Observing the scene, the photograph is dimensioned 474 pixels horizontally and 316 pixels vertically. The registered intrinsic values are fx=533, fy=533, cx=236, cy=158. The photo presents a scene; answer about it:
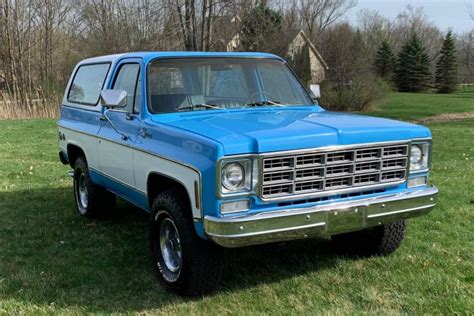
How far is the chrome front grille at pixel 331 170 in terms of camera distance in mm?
3717

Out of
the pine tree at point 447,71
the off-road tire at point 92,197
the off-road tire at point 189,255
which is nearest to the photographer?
the off-road tire at point 189,255

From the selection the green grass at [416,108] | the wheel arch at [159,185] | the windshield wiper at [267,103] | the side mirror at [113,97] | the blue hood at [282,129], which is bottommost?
the green grass at [416,108]

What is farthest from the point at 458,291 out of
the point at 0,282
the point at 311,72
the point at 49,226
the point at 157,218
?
the point at 311,72

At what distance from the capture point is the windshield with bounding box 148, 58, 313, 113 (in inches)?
192

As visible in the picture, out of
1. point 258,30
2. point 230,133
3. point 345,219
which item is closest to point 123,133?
point 230,133

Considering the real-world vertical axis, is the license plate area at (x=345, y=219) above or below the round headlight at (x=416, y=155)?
below

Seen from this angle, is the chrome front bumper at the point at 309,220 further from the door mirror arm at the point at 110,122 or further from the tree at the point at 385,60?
the tree at the point at 385,60

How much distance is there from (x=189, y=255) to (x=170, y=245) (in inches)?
20.3

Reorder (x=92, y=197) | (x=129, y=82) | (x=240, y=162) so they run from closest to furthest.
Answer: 1. (x=240, y=162)
2. (x=129, y=82)
3. (x=92, y=197)

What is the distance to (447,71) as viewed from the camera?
57469 mm

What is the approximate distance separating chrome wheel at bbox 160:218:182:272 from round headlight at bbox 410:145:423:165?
6.59 ft

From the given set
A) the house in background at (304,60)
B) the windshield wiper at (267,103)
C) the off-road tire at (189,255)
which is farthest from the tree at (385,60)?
the off-road tire at (189,255)

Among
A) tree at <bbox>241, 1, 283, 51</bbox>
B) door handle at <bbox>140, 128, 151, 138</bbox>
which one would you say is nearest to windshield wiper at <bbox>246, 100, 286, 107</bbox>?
door handle at <bbox>140, 128, 151, 138</bbox>

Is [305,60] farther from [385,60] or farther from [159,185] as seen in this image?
[159,185]
